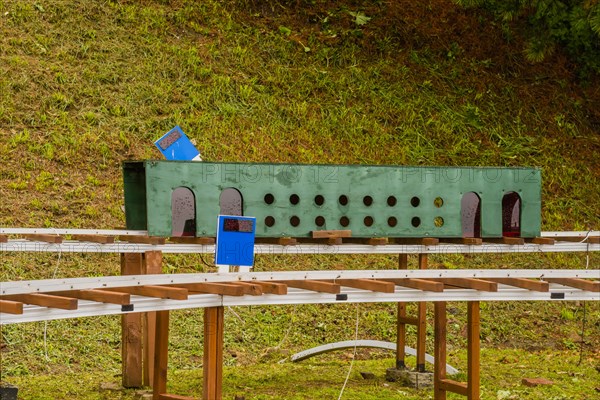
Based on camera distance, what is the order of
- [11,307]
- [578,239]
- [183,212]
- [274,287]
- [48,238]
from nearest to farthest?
[11,307] < [274,287] < [48,238] < [183,212] < [578,239]

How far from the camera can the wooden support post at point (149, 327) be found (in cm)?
969

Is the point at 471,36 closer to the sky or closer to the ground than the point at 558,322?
closer to the sky

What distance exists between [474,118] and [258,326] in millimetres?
6850

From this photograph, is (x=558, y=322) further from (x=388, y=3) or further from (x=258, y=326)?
(x=388, y=3)

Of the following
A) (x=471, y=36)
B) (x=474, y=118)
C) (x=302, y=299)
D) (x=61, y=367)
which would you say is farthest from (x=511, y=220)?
(x=471, y=36)

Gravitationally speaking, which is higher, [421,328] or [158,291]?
[158,291]

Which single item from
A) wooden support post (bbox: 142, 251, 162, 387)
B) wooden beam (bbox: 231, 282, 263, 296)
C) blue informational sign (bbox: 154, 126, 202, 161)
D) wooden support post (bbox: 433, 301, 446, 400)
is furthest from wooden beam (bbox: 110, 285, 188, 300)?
blue informational sign (bbox: 154, 126, 202, 161)

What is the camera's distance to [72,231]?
9664 millimetres

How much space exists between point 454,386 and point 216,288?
2.73m

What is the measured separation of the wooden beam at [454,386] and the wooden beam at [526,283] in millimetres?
1035

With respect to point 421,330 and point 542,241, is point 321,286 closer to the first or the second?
point 421,330

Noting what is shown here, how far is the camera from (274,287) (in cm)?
735

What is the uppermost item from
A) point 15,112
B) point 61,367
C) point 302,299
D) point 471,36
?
point 471,36

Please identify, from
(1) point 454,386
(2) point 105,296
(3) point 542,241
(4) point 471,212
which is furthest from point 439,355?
(2) point 105,296
